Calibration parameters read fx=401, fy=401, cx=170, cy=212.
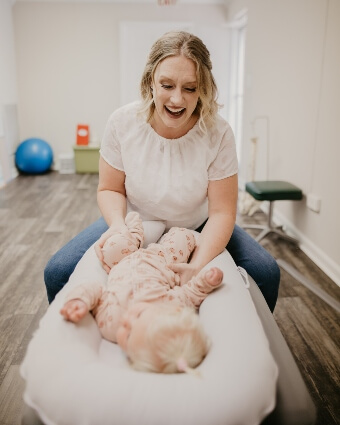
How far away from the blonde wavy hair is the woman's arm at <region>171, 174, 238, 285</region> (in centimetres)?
21

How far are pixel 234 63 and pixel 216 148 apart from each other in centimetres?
431

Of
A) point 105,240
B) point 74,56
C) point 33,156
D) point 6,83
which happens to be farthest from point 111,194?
point 74,56

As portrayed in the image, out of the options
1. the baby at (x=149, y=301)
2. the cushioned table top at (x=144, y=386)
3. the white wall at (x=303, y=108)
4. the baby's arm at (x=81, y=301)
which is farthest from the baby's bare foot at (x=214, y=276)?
the white wall at (x=303, y=108)

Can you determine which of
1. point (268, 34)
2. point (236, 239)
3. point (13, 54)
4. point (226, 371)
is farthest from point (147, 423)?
point (13, 54)

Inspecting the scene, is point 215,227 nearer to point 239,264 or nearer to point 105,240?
point 239,264

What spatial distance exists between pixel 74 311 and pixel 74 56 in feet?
17.4

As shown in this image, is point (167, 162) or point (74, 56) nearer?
point (167, 162)

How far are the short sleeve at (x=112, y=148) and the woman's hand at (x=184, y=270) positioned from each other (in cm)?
47

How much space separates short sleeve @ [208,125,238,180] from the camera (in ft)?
4.57

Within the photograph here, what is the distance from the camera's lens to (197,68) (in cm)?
124

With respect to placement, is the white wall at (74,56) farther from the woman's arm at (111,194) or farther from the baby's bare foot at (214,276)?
the baby's bare foot at (214,276)

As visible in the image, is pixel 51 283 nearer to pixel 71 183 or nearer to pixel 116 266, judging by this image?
pixel 116 266

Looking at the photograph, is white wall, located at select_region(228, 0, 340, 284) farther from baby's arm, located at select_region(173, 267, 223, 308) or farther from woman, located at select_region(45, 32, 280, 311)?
baby's arm, located at select_region(173, 267, 223, 308)

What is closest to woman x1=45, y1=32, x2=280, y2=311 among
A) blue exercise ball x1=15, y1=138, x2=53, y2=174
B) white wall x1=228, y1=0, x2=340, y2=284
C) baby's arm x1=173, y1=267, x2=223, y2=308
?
baby's arm x1=173, y1=267, x2=223, y2=308
